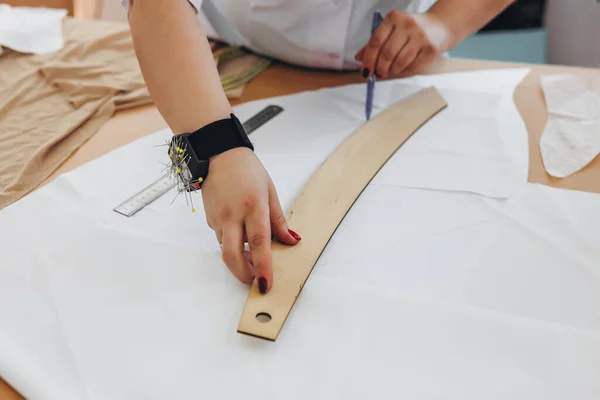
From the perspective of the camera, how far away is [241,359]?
51 centimetres

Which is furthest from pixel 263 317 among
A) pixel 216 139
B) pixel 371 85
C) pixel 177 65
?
pixel 371 85

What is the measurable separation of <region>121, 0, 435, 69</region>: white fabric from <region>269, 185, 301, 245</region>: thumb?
45cm

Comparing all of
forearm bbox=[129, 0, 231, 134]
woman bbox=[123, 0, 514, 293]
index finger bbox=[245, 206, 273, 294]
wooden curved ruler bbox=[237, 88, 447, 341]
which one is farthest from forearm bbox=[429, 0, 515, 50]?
index finger bbox=[245, 206, 273, 294]

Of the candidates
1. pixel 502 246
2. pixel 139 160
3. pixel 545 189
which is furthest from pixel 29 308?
pixel 545 189

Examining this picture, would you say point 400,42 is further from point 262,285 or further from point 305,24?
point 262,285

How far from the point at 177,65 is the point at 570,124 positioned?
623mm

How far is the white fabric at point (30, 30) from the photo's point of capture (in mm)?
999

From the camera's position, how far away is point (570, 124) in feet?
2.82

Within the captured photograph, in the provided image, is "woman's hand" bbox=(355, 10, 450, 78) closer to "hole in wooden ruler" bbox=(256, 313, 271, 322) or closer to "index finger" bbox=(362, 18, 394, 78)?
"index finger" bbox=(362, 18, 394, 78)

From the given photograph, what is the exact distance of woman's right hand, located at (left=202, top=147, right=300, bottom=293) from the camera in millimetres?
573

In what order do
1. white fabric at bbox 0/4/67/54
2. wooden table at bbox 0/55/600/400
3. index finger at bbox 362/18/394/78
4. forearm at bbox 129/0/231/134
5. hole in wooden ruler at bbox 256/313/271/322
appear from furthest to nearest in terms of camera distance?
white fabric at bbox 0/4/67/54, index finger at bbox 362/18/394/78, wooden table at bbox 0/55/600/400, forearm at bbox 129/0/231/134, hole in wooden ruler at bbox 256/313/271/322

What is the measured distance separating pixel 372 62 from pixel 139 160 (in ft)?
1.36

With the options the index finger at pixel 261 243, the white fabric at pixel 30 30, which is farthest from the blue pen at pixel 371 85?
the white fabric at pixel 30 30

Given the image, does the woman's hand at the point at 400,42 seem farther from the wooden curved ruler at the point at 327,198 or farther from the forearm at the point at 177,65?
the forearm at the point at 177,65
